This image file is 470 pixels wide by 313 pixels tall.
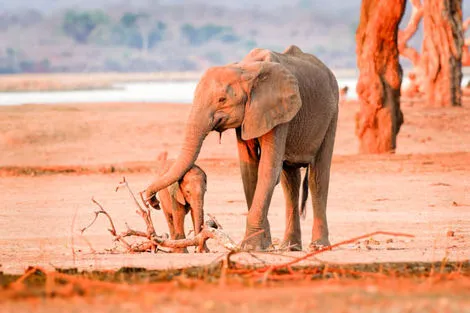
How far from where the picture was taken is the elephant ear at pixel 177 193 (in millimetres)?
13031

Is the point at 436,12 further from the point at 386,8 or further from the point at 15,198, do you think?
the point at 15,198

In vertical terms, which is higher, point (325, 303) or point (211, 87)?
point (211, 87)

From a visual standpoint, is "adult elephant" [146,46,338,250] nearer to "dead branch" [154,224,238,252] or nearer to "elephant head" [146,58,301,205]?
"elephant head" [146,58,301,205]

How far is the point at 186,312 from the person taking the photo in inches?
286

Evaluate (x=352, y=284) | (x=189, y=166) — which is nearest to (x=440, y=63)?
(x=189, y=166)

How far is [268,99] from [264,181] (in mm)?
767

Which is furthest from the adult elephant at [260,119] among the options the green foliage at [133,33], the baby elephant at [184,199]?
the green foliage at [133,33]

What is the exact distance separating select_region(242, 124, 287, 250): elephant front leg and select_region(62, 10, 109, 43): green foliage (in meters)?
137

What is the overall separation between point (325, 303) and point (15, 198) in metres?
11.7

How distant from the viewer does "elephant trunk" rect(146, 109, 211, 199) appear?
1230 cm

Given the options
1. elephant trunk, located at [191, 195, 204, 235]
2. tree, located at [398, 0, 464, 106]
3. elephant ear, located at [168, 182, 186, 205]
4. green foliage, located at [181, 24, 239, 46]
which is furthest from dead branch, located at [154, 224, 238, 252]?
green foliage, located at [181, 24, 239, 46]

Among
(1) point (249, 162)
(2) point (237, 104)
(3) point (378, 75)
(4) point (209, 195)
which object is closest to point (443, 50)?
(3) point (378, 75)

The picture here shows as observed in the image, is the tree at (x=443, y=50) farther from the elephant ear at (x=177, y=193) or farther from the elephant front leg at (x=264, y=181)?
the elephant front leg at (x=264, y=181)

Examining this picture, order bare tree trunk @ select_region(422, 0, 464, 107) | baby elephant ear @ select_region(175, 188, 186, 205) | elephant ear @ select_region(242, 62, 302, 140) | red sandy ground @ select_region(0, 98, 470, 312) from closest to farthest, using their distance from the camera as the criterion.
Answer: red sandy ground @ select_region(0, 98, 470, 312) < elephant ear @ select_region(242, 62, 302, 140) < baby elephant ear @ select_region(175, 188, 186, 205) < bare tree trunk @ select_region(422, 0, 464, 107)
